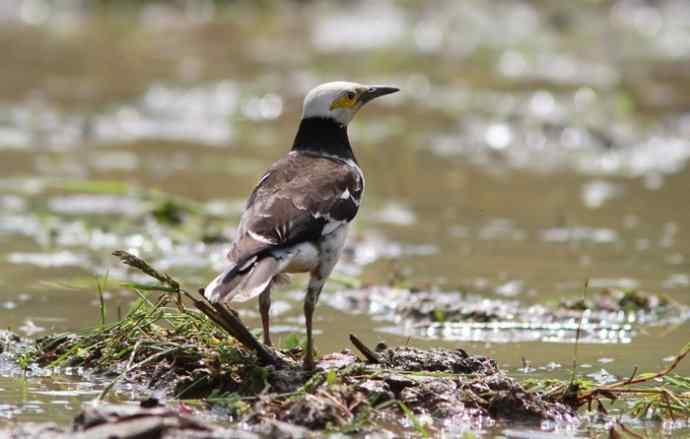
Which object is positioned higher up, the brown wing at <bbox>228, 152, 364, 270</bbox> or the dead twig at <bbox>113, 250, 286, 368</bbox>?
the brown wing at <bbox>228, 152, 364, 270</bbox>

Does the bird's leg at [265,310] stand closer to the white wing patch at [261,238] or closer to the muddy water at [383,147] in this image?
the white wing patch at [261,238]

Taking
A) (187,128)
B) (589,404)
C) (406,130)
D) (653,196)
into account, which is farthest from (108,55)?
(589,404)

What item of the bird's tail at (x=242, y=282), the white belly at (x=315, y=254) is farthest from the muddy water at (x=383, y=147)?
the white belly at (x=315, y=254)

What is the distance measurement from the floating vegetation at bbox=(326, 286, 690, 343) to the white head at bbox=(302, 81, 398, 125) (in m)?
1.39

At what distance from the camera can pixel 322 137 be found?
721cm

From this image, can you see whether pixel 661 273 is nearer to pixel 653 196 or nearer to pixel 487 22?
pixel 653 196

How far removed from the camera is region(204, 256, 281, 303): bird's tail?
5.66 metres

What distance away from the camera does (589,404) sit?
595 centimetres

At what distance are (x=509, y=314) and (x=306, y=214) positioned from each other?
244 cm

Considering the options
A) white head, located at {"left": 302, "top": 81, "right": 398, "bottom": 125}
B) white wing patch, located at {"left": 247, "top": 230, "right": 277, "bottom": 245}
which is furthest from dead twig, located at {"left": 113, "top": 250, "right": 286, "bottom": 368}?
white head, located at {"left": 302, "top": 81, "right": 398, "bottom": 125}

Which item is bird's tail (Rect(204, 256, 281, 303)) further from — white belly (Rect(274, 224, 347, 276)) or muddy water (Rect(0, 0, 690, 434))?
muddy water (Rect(0, 0, 690, 434))

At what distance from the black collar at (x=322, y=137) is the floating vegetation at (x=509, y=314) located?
1.31 metres

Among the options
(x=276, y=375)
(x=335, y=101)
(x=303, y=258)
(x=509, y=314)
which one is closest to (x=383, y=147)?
(x=509, y=314)

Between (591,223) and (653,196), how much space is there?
1.54m
